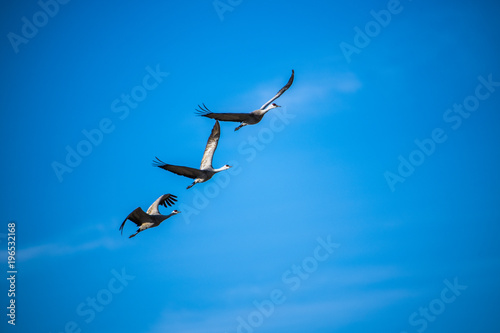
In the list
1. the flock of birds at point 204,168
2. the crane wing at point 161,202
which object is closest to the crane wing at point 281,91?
the flock of birds at point 204,168

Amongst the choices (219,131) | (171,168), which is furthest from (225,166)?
(171,168)

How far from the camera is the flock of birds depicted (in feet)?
97.0

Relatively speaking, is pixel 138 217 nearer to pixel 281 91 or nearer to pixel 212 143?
pixel 212 143

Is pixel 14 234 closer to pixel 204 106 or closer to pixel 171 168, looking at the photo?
pixel 171 168

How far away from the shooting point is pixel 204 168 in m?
32.2

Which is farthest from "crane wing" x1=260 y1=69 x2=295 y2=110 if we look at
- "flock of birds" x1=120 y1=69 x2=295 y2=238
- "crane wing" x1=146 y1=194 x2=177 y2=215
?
"crane wing" x1=146 y1=194 x2=177 y2=215

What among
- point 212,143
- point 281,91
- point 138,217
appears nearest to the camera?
point 138,217

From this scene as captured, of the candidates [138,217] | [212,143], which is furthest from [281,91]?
[138,217]

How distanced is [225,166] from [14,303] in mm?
15116

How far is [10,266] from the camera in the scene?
37438 mm

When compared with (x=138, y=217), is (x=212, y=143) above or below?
above

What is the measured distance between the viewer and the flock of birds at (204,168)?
29.6m

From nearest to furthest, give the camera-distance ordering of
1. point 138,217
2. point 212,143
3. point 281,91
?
point 138,217, point 281,91, point 212,143

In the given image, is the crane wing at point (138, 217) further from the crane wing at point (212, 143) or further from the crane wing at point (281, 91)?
the crane wing at point (281, 91)
